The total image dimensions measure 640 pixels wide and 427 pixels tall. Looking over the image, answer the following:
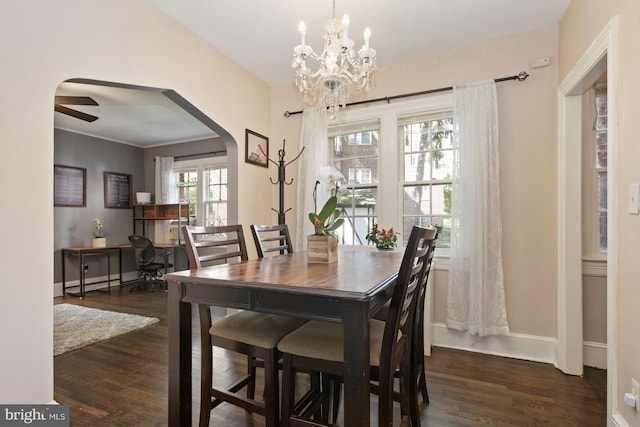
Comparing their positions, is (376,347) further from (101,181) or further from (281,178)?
(101,181)

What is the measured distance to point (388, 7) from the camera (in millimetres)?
2426

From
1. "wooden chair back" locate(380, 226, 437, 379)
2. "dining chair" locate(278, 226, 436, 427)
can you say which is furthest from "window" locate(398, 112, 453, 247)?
"wooden chair back" locate(380, 226, 437, 379)

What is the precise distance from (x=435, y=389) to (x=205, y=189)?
485 cm

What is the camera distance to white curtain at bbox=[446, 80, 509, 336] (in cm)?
272

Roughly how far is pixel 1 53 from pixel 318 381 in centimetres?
234

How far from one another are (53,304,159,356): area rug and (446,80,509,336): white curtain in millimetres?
3157

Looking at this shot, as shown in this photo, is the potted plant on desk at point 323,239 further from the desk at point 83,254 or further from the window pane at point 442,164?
the desk at point 83,254

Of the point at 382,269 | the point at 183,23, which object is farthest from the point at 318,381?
the point at 183,23

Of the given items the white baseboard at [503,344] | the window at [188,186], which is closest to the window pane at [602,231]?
the white baseboard at [503,344]

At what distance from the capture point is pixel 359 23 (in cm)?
262

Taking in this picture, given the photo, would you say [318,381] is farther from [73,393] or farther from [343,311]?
[73,393]

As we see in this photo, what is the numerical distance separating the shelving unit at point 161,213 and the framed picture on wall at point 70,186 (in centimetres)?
91

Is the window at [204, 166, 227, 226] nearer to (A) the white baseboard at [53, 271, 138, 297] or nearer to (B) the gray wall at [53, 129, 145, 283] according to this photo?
(B) the gray wall at [53, 129, 145, 283]

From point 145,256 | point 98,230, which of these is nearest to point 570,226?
point 145,256
